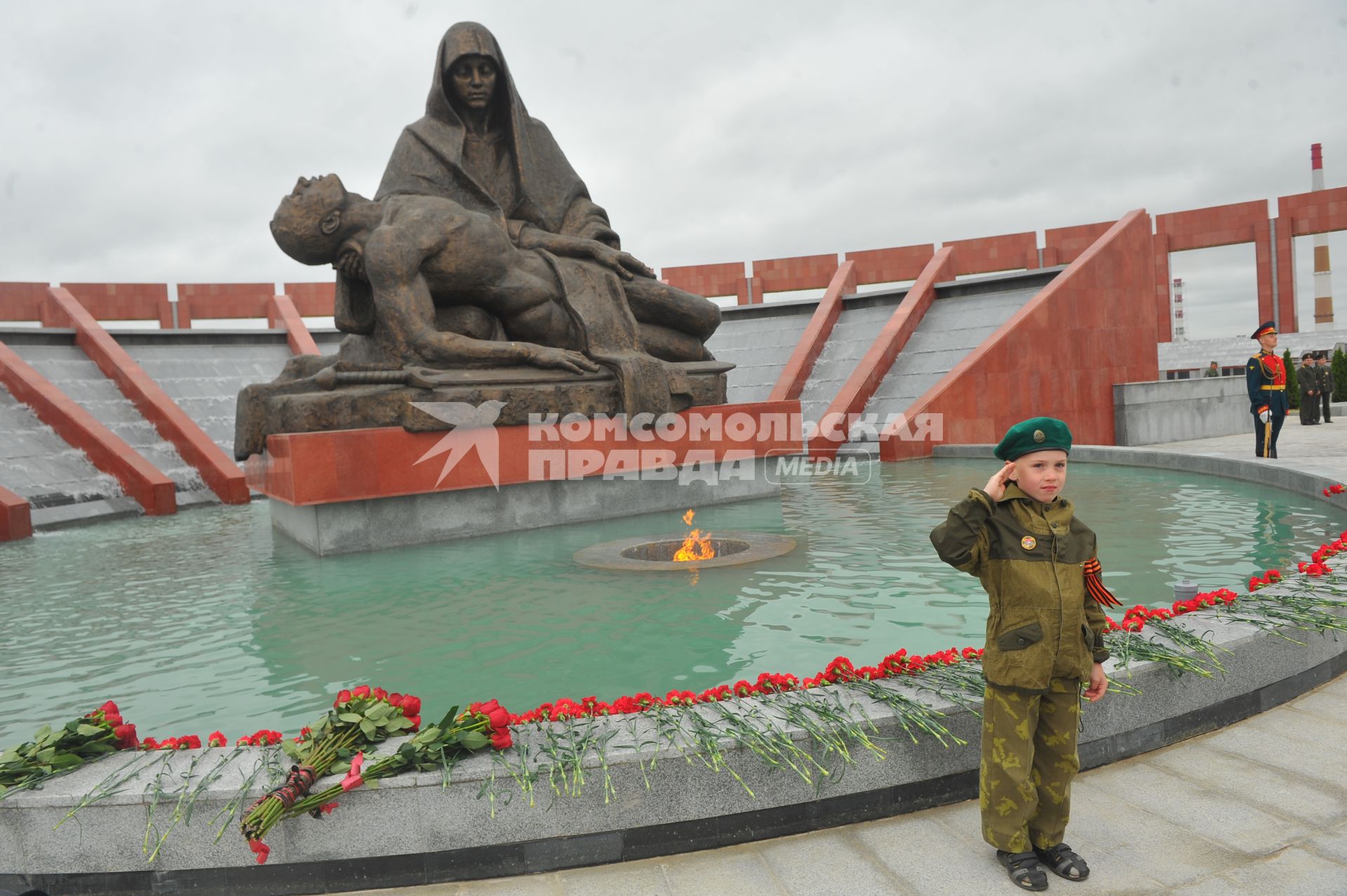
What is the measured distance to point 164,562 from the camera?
20.9 feet

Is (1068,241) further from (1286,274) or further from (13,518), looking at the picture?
(13,518)

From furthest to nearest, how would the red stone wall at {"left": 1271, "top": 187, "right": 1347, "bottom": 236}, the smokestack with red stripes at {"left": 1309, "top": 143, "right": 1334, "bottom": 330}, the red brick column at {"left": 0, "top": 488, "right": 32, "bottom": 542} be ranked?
the smokestack with red stripes at {"left": 1309, "top": 143, "right": 1334, "bottom": 330}, the red stone wall at {"left": 1271, "top": 187, "right": 1347, "bottom": 236}, the red brick column at {"left": 0, "top": 488, "right": 32, "bottom": 542}

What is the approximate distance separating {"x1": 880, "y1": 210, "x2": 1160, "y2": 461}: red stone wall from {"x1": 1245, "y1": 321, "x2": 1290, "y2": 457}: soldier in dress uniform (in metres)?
3.37

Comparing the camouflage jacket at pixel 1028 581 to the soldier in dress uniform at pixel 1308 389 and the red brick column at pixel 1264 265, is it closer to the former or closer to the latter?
the soldier in dress uniform at pixel 1308 389

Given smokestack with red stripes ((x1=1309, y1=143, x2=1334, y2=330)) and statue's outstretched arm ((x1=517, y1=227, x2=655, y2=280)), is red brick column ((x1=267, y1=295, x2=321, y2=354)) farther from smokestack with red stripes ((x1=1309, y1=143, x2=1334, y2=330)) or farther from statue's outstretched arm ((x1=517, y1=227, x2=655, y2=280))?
smokestack with red stripes ((x1=1309, y1=143, x2=1334, y2=330))

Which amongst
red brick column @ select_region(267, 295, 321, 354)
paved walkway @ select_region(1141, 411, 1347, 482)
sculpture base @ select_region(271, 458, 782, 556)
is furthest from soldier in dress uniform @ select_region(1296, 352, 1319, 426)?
red brick column @ select_region(267, 295, 321, 354)

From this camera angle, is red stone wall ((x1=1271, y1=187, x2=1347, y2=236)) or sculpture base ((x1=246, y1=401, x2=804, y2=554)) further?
red stone wall ((x1=1271, y1=187, x2=1347, y2=236))

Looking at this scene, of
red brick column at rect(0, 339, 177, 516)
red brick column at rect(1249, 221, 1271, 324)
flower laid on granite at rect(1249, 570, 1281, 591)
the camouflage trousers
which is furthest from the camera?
red brick column at rect(1249, 221, 1271, 324)

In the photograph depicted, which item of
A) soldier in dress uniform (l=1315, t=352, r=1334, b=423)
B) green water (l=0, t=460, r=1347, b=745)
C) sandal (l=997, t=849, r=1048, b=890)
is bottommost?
sandal (l=997, t=849, r=1048, b=890)

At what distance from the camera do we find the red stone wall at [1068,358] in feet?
39.7

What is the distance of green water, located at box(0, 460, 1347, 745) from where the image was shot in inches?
131

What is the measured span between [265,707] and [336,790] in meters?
1.26

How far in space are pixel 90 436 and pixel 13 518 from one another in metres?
2.70

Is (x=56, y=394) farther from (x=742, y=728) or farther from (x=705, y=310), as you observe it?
(x=742, y=728)
